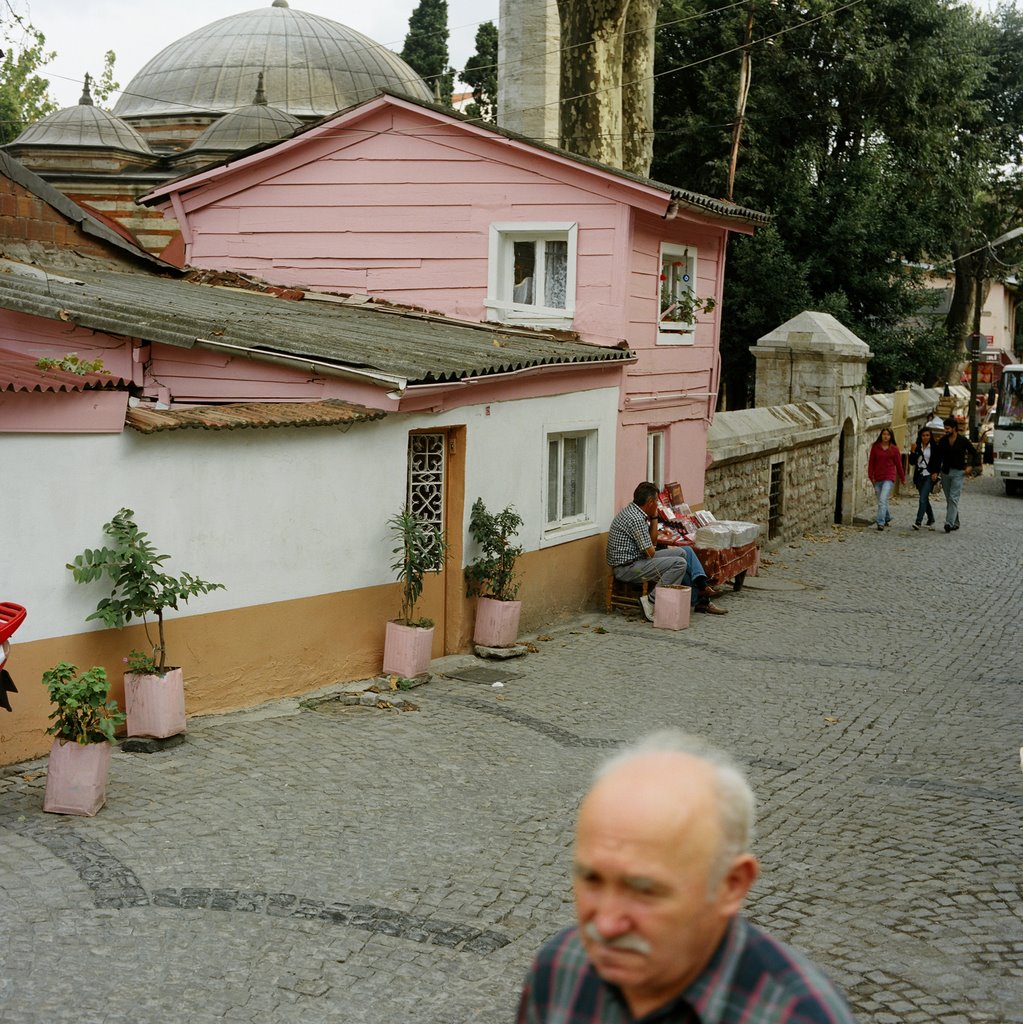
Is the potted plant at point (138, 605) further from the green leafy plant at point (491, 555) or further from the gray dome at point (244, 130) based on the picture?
the gray dome at point (244, 130)

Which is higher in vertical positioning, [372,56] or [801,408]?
[372,56]

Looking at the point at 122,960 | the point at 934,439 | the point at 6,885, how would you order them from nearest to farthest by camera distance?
1. the point at 122,960
2. the point at 6,885
3. the point at 934,439

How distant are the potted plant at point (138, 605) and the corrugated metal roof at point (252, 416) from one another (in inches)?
25.5

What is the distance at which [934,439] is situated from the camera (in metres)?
24.1

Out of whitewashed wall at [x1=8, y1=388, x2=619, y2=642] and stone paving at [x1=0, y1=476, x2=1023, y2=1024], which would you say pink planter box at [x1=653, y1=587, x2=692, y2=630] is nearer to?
stone paving at [x1=0, y1=476, x2=1023, y2=1024]

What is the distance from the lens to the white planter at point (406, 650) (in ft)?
36.4

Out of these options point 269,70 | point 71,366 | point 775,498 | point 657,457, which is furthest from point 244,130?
point 71,366

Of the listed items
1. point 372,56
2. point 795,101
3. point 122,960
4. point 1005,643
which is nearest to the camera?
point 122,960

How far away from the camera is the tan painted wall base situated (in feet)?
27.3

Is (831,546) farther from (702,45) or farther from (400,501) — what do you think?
(702,45)

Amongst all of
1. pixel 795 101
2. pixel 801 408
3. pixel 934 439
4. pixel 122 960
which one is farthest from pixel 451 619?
pixel 795 101

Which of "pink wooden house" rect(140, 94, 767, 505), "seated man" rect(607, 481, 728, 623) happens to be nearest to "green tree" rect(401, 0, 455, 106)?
"pink wooden house" rect(140, 94, 767, 505)

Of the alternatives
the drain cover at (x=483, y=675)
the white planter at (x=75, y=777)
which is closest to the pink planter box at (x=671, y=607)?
the drain cover at (x=483, y=675)

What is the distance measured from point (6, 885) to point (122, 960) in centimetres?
105
